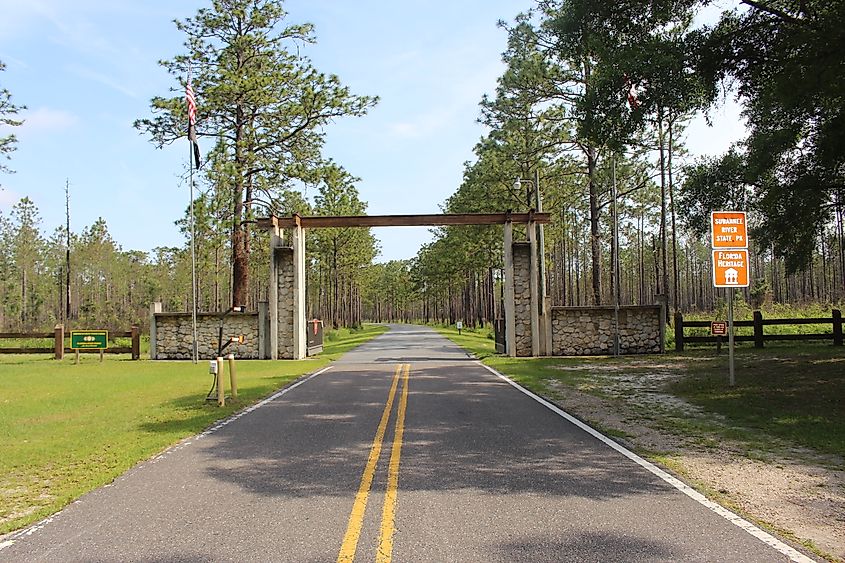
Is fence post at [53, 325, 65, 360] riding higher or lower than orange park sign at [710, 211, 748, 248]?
lower

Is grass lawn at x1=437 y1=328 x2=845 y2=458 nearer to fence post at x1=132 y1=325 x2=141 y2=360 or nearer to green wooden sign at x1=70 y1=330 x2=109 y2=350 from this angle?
fence post at x1=132 y1=325 x2=141 y2=360

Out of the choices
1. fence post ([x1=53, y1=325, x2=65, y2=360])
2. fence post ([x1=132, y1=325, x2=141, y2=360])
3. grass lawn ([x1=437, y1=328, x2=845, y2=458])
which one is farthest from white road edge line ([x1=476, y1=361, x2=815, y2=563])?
fence post ([x1=53, y1=325, x2=65, y2=360])

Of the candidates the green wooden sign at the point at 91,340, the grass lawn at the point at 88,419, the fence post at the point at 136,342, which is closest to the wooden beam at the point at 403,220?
the grass lawn at the point at 88,419

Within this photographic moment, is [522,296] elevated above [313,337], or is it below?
above

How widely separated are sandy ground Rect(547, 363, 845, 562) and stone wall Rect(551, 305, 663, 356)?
12.3 meters

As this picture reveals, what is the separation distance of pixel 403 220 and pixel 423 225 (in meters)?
0.89

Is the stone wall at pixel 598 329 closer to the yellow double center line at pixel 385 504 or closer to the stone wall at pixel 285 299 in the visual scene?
the stone wall at pixel 285 299

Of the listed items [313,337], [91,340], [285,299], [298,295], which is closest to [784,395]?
[298,295]

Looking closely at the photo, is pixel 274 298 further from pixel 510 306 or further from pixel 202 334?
pixel 510 306

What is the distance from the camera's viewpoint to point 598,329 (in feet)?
81.8

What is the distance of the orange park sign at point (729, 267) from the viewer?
566 inches

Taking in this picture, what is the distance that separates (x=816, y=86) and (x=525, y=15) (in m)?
18.6

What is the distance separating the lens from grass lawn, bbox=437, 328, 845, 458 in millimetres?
9578

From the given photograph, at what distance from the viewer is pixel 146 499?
6184 millimetres
